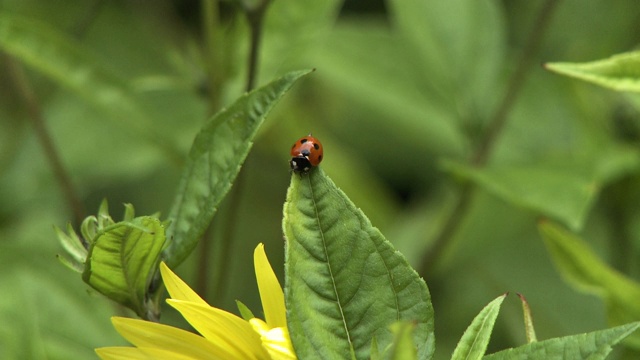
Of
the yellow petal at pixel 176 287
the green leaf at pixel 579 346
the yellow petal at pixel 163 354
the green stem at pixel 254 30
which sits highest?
the green stem at pixel 254 30

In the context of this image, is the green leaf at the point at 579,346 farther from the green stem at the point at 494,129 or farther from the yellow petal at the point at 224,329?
the green stem at the point at 494,129

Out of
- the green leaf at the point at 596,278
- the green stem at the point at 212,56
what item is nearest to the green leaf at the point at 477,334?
the green leaf at the point at 596,278

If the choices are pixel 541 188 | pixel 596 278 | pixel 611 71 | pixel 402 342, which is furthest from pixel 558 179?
pixel 402 342

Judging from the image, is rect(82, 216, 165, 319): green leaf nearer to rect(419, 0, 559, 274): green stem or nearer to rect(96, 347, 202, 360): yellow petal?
rect(96, 347, 202, 360): yellow petal

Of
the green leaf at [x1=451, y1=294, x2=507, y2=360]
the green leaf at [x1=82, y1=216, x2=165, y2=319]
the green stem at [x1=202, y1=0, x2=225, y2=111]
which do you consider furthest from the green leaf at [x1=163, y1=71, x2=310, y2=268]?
the green stem at [x1=202, y1=0, x2=225, y2=111]

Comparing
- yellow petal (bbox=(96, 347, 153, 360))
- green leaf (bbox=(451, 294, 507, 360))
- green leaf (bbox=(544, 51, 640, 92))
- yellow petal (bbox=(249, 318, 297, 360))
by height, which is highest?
green leaf (bbox=(544, 51, 640, 92))

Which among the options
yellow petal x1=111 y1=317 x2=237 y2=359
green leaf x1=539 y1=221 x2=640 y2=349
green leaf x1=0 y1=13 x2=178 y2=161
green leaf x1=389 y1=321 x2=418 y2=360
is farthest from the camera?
green leaf x1=0 y1=13 x2=178 y2=161
